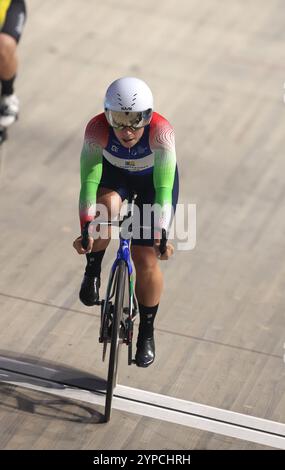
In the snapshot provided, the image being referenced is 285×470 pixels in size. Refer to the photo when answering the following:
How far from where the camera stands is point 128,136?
5.84 m

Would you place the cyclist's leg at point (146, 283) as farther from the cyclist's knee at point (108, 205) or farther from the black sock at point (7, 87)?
the black sock at point (7, 87)

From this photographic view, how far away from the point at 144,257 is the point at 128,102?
903 millimetres

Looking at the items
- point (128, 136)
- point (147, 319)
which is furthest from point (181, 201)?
point (128, 136)

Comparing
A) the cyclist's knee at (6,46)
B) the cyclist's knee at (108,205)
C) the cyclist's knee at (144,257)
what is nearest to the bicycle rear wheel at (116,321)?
the cyclist's knee at (144,257)

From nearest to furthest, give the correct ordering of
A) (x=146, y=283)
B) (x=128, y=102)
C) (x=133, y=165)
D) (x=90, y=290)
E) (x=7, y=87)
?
(x=128, y=102), (x=133, y=165), (x=146, y=283), (x=90, y=290), (x=7, y=87)

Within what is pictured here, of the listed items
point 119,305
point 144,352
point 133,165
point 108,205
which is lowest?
point 144,352

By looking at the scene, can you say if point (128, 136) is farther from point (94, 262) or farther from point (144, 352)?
point (144, 352)

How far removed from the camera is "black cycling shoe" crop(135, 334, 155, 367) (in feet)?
20.8

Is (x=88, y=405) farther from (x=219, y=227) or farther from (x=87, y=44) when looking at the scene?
(x=87, y=44)

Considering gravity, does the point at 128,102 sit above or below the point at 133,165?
above

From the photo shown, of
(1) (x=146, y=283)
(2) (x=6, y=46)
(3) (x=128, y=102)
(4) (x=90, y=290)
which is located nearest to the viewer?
(3) (x=128, y=102)

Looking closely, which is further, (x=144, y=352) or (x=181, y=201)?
(x=181, y=201)

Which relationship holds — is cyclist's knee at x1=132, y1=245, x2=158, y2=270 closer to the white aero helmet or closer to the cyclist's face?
the cyclist's face
